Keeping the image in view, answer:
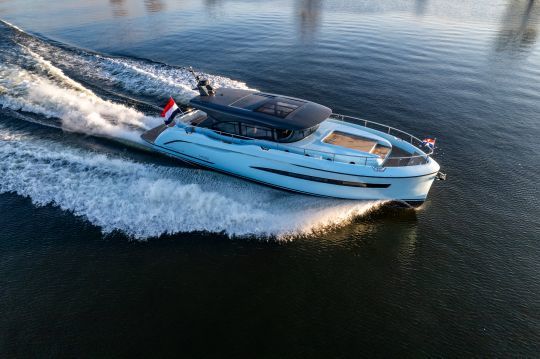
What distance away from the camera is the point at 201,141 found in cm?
1559

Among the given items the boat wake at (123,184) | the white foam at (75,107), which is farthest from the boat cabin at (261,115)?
the white foam at (75,107)

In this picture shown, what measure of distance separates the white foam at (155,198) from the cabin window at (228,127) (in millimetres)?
2192

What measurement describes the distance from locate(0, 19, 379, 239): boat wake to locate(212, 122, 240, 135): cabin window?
2.18 m

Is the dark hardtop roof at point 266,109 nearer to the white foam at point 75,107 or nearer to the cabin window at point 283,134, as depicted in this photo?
the cabin window at point 283,134

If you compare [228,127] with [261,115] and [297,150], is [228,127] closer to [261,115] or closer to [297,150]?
[261,115]

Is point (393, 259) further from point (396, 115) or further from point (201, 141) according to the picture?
point (396, 115)

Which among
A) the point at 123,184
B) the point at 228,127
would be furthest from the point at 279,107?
the point at 123,184

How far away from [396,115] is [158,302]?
17481 mm

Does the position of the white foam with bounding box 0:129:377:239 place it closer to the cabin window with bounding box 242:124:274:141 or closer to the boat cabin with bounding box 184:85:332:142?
the cabin window with bounding box 242:124:274:141

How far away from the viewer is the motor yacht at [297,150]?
44.1 ft

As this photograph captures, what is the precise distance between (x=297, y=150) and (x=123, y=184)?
7.88 meters

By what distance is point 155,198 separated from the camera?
13961mm

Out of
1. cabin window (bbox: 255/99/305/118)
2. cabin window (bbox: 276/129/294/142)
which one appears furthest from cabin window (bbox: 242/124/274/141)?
cabin window (bbox: 255/99/305/118)

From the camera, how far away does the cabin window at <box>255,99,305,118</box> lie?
47.6ft
